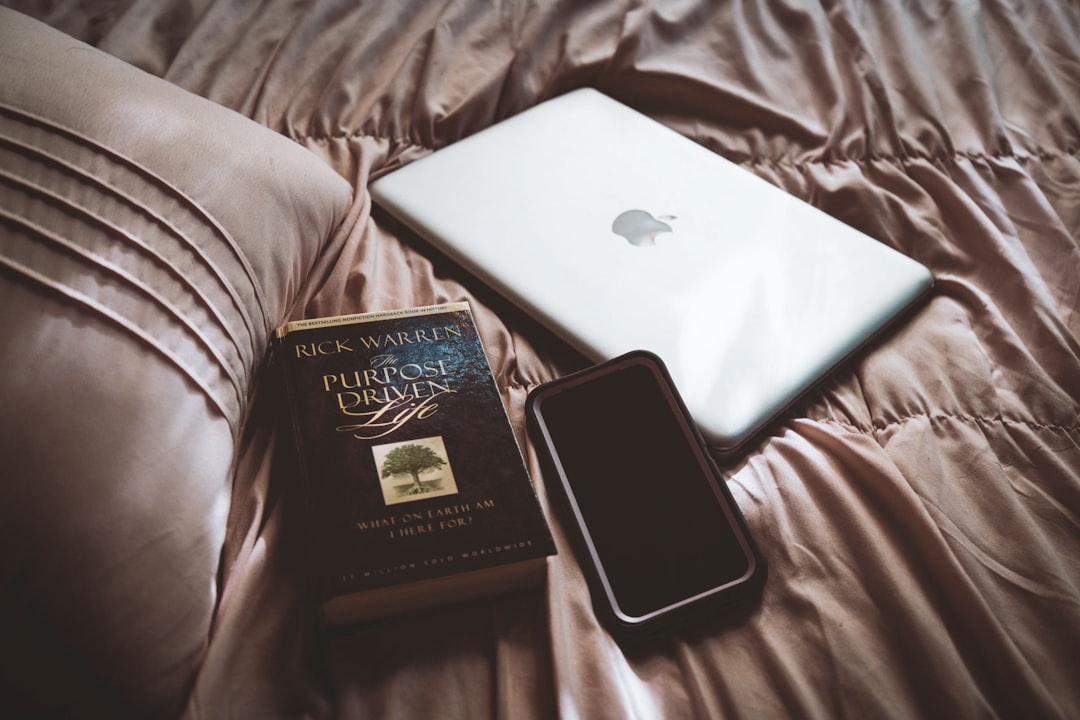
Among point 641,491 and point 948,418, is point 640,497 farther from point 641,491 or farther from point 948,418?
point 948,418

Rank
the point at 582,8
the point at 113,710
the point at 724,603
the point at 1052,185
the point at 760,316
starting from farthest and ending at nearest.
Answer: the point at 582,8 < the point at 1052,185 < the point at 760,316 < the point at 724,603 < the point at 113,710

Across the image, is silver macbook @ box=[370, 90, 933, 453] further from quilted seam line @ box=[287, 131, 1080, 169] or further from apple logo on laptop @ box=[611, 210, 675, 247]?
quilted seam line @ box=[287, 131, 1080, 169]

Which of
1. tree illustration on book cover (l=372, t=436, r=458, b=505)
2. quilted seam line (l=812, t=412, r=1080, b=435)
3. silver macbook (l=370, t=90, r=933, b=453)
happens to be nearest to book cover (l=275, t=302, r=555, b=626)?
tree illustration on book cover (l=372, t=436, r=458, b=505)

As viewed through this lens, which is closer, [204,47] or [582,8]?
[204,47]

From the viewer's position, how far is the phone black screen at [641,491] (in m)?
0.54

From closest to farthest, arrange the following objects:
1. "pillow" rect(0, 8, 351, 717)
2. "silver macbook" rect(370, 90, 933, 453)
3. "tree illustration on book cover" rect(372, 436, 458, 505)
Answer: "pillow" rect(0, 8, 351, 717) → "tree illustration on book cover" rect(372, 436, 458, 505) → "silver macbook" rect(370, 90, 933, 453)

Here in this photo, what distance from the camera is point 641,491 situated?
58cm

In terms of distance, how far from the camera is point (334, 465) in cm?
54

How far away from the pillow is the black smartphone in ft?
0.76

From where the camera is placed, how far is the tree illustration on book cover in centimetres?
53

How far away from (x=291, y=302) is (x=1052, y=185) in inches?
30.7

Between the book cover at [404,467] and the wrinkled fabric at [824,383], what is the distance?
0.12 ft

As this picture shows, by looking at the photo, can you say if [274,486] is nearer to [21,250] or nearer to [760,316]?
[21,250]

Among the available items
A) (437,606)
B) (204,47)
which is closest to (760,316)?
(437,606)
